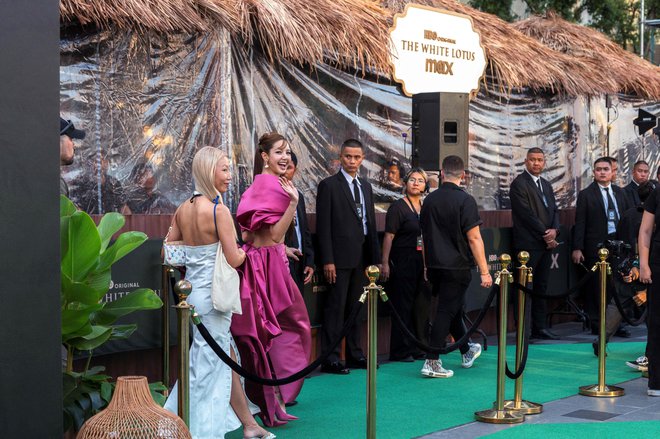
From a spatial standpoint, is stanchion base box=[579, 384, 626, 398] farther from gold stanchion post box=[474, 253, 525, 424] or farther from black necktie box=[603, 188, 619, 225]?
black necktie box=[603, 188, 619, 225]

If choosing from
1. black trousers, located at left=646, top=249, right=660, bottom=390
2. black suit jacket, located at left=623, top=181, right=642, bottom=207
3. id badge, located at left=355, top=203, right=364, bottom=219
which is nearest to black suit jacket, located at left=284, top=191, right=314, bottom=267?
id badge, located at left=355, top=203, right=364, bottom=219

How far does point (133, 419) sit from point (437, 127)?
685 cm

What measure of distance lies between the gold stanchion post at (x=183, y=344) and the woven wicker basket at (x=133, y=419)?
56 cm

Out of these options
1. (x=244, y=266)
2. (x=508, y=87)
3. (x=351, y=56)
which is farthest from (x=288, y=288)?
(x=508, y=87)

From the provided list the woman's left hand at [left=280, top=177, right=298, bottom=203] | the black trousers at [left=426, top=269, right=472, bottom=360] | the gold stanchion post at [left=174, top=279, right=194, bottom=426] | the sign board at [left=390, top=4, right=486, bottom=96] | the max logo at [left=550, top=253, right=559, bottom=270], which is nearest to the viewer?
the gold stanchion post at [left=174, top=279, right=194, bottom=426]

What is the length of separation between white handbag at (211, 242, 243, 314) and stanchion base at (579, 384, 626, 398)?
373 centimetres

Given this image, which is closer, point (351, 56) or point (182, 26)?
point (182, 26)

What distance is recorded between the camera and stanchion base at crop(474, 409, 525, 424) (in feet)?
25.5

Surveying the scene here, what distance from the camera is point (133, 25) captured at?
9.16m

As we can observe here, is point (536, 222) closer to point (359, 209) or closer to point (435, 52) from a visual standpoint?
point (435, 52)

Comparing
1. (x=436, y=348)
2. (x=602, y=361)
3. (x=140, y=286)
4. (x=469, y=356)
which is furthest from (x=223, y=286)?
(x=469, y=356)

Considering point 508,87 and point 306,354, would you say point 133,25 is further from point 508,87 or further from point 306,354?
point 508,87

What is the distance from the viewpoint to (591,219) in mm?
12828

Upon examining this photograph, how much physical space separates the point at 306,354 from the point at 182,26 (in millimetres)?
3411
